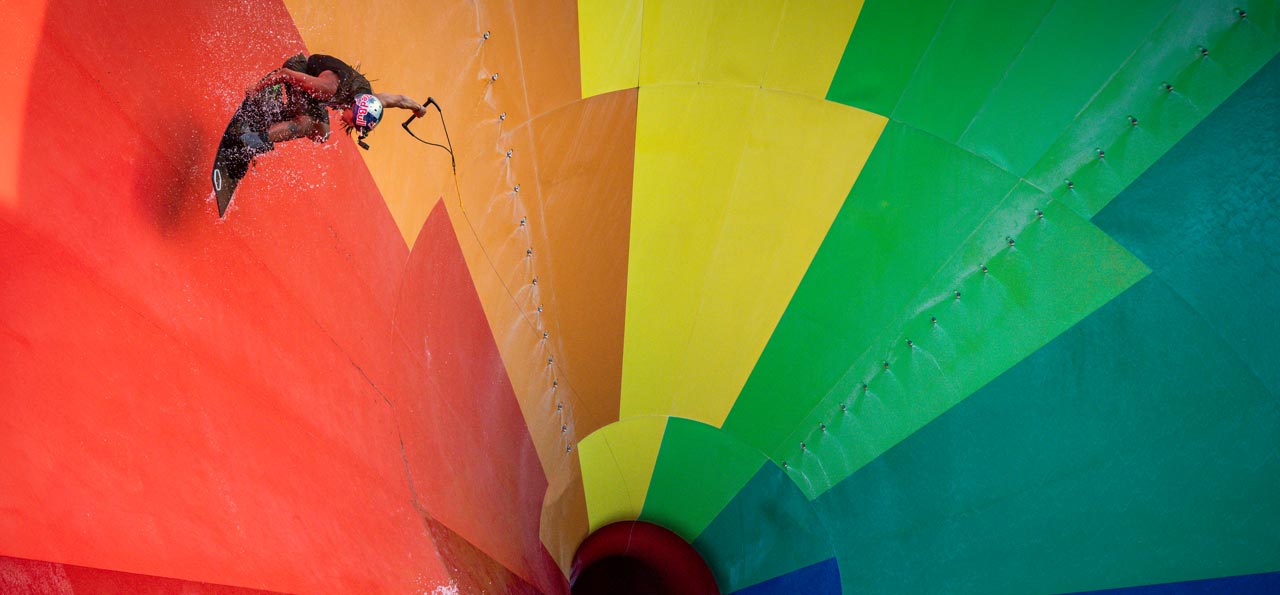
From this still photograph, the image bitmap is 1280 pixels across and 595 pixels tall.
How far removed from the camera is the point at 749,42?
392cm

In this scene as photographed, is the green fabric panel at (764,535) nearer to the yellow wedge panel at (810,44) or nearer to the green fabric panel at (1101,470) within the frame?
the green fabric panel at (1101,470)

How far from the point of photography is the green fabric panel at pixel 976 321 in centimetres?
394

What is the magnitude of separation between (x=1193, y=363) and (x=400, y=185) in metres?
3.77

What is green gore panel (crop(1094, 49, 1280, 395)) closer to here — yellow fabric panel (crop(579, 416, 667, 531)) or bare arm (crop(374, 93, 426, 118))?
yellow fabric panel (crop(579, 416, 667, 531))

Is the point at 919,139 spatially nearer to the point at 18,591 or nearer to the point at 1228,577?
the point at 1228,577

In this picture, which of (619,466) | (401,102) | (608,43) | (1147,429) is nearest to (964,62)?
(608,43)

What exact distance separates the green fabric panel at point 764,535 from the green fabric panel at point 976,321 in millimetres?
367

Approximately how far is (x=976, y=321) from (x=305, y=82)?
11.0 ft

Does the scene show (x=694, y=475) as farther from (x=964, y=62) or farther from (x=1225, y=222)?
(x=1225, y=222)

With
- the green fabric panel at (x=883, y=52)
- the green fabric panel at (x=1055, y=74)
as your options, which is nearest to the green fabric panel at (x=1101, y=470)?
the green fabric panel at (x=1055, y=74)

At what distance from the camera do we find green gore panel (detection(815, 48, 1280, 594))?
12.2 ft

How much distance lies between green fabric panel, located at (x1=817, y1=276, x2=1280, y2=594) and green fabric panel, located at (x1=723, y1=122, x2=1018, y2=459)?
0.63 m

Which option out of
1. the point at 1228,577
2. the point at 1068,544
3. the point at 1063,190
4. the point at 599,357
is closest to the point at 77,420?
the point at 599,357

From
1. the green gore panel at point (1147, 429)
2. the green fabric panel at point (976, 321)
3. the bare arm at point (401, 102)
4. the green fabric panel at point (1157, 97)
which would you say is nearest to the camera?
the bare arm at point (401, 102)
